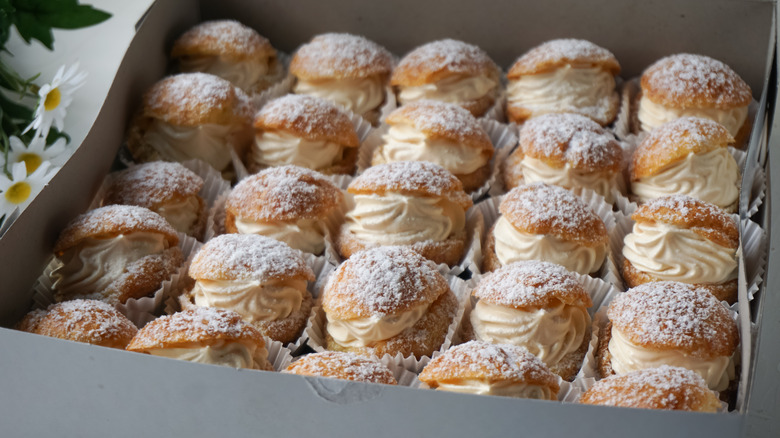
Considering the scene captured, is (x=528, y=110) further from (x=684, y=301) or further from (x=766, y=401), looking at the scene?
(x=766, y=401)

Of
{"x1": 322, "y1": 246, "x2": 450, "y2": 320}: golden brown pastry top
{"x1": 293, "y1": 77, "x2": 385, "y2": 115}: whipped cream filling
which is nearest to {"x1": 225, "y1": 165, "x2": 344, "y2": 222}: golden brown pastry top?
{"x1": 322, "y1": 246, "x2": 450, "y2": 320}: golden brown pastry top

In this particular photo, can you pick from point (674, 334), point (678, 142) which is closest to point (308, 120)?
point (678, 142)

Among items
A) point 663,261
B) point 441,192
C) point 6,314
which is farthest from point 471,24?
point 6,314

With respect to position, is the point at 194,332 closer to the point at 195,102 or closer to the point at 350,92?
the point at 195,102

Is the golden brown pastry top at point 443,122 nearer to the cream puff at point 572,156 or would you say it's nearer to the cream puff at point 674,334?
the cream puff at point 572,156

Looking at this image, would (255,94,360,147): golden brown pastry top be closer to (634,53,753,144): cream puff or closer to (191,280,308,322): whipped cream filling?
(191,280,308,322): whipped cream filling

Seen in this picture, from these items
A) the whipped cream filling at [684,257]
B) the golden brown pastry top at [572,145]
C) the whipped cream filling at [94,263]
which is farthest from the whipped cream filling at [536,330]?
the whipped cream filling at [94,263]
